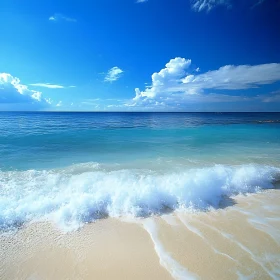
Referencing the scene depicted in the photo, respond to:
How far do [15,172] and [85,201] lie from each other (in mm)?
4883

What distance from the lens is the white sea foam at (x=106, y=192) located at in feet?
15.9

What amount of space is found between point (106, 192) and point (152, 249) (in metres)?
2.51

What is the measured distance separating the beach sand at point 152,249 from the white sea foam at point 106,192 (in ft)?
1.35

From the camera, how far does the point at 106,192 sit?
5.75 m

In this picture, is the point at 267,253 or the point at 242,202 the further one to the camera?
the point at 242,202

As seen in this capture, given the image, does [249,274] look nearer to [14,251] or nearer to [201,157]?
[14,251]

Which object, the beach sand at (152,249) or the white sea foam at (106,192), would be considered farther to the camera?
the white sea foam at (106,192)

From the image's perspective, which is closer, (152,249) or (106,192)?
(152,249)

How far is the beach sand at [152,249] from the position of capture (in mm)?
3242

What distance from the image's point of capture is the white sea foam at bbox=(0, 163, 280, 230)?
4840mm

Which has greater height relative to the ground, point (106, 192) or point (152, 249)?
point (106, 192)

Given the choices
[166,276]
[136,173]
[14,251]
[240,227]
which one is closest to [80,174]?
Result: [136,173]

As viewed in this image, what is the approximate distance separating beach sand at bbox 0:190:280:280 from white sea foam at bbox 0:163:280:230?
16.2 inches

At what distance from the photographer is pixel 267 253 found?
11.9 feet
